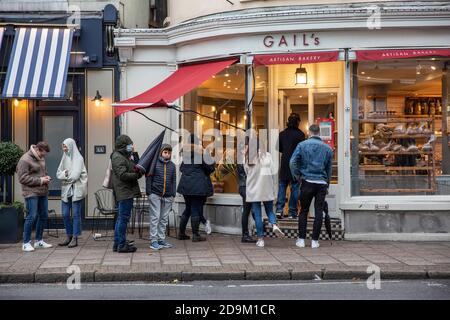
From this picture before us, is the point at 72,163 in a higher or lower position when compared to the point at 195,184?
higher

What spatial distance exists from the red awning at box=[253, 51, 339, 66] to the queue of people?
158 centimetres

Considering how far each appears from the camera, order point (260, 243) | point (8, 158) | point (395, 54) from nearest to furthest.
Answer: point (260, 243) → point (8, 158) → point (395, 54)

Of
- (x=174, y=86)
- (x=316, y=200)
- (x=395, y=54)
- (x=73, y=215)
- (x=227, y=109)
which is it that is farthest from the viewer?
(x=227, y=109)

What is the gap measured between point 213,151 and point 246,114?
126 cm

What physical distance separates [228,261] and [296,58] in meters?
4.41

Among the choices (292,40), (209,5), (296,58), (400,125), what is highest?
(209,5)

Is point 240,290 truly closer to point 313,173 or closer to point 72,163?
point 313,173

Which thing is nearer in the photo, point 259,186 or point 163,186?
point 163,186

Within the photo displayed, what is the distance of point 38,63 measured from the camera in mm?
13688

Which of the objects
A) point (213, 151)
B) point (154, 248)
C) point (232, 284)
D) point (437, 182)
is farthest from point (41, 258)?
point (437, 182)

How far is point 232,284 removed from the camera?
9.34 meters

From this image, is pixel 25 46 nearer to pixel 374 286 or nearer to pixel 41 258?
pixel 41 258

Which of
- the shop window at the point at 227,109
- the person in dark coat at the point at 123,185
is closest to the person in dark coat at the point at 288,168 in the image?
the shop window at the point at 227,109

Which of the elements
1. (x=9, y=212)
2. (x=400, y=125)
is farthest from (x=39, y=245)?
(x=400, y=125)
